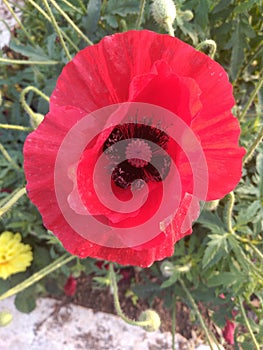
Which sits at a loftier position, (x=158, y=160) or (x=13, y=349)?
(x=158, y=160)

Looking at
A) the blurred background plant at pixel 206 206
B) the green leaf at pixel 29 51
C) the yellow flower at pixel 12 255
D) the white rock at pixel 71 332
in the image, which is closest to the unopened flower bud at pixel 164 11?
the blurred background plant at pixel 206 206

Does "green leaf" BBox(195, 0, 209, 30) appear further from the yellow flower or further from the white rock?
the white rock

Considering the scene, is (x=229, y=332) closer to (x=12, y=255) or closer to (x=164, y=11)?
(x=12, y=255)

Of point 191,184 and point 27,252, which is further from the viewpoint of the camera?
point 27,252

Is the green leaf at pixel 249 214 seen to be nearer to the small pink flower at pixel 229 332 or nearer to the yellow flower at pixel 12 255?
the small pink flower at pixel 229 332

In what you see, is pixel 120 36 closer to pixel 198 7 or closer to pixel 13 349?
pixel 198 7

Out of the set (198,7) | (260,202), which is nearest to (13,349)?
(260,202)

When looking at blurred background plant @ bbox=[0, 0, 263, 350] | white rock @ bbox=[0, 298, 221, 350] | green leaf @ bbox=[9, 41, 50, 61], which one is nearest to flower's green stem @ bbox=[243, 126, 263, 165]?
blurred background plant @ bbox=[0, 0, 263, 350]
